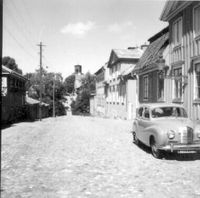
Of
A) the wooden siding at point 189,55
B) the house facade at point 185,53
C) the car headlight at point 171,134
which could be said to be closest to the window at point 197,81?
the house facade at point 185,53

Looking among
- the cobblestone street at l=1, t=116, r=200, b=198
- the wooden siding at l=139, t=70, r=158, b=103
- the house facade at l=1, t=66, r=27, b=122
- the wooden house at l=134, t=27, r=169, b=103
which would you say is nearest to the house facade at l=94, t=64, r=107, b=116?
the house facade at l=1, t=66, r=27, b=122

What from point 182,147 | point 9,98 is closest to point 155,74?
point 182,147

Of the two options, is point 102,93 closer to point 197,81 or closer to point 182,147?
point 197,81

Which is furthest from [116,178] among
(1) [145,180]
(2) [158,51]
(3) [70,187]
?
(2) [158,51]

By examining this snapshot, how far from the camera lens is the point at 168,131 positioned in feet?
25.7

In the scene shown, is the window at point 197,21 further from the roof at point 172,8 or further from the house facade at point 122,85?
the house facade at point 122,85

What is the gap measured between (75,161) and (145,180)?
2656 millimetres

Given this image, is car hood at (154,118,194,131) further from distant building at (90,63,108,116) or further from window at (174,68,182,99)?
distant building at (90,63,108,116)

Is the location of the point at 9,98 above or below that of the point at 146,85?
below

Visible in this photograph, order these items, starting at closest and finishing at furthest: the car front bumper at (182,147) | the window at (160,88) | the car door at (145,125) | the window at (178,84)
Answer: the car front bumper at (182,147), the car door at (145,125), the window at (178,84), the window at (160,88)

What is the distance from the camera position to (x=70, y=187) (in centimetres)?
535

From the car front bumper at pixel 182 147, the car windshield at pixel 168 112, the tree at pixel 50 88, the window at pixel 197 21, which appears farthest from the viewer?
the tree at pixel 50 88

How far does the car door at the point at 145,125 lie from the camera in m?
9.09

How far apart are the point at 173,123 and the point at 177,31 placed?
730cm
